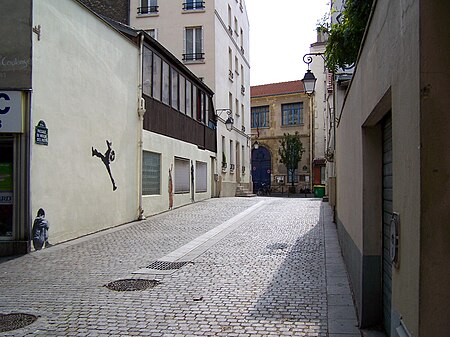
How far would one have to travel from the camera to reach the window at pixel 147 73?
54.9ft

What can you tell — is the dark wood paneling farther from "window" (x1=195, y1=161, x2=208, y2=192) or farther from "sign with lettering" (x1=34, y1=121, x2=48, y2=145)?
"sign with lettering" (x1=34, y1=121, x2=48, y2=145)

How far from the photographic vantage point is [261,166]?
48938mm

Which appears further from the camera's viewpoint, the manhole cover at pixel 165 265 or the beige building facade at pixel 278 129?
the beige building facade at pixel 278 129

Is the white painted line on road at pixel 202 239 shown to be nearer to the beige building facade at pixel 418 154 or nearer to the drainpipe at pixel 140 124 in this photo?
the drainpipe at pixel 140 124

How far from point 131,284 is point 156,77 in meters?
11.9

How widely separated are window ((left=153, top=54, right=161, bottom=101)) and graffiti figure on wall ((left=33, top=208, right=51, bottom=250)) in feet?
27.6

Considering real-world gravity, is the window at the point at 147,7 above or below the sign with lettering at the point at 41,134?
above

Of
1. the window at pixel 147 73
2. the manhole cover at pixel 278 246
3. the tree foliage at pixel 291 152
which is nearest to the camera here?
the manhole cover at pixel 278 246

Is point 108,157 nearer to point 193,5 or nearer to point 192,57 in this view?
point 192,57

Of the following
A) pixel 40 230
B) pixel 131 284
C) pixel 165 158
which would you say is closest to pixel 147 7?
pixel 165 158

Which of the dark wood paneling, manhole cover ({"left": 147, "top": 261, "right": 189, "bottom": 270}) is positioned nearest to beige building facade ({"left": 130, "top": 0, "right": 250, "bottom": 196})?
the dark wood paneling

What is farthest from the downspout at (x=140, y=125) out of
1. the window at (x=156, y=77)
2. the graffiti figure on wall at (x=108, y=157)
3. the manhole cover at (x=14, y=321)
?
the manhole cover at (x=14, y=321)
